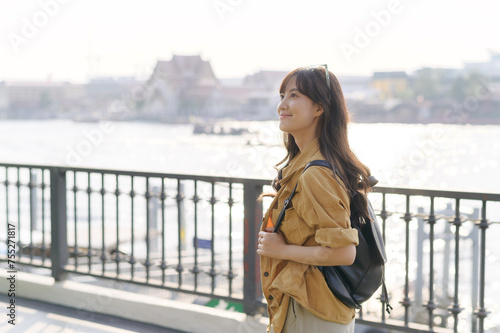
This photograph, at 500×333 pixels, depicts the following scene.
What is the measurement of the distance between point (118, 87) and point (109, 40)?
2879 inches

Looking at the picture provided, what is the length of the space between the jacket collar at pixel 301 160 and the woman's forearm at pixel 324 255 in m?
0.21

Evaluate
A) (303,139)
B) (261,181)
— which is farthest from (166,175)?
(303,139)

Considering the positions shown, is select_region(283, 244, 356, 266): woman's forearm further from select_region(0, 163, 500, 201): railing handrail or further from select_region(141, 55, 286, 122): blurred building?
select_region(141, 55, 286, 122): blurred building

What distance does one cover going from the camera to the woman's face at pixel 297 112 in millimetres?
1673

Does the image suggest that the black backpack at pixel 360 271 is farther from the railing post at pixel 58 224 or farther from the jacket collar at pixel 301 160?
the railing post at pixel 58 224

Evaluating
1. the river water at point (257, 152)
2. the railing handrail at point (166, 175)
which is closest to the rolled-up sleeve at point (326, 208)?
the railing handrail at point (166, 175)

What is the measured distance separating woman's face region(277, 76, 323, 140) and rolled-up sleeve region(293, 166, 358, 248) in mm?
167

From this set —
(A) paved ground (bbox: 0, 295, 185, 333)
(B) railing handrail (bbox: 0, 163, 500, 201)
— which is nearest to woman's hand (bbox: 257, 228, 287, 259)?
(B) railing handrail (bbox: 0, 163, 500, 201)

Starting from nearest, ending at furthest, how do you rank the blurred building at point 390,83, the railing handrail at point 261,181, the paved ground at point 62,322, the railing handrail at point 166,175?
the railing handrail at point 261,181
the railing handrail at point 166,175
the paved ground at point 62,322
the blurred building at point 390,83

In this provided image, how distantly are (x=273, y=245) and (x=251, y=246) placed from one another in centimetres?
173

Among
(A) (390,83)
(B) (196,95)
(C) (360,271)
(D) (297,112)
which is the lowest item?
(C) (360,271)

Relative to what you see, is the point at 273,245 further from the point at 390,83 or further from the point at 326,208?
the point at 390,83

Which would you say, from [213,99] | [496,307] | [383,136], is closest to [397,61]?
[383,136]

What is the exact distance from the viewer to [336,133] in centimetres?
167
